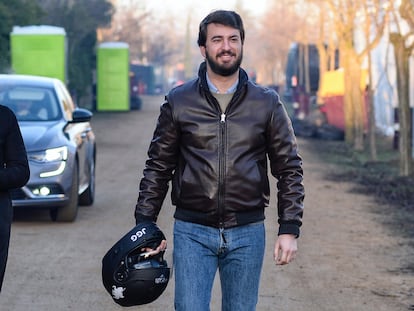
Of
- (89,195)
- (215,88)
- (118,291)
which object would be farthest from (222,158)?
(89,195)

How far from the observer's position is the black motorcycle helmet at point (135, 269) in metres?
4.68

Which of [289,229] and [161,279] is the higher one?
[289,229]

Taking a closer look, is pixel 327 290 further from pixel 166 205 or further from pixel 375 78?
pixel 375 78

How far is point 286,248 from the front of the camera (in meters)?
4.68

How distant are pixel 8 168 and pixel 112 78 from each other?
1509 inches

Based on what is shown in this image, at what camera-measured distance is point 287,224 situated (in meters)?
4.70

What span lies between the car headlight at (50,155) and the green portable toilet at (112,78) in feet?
104

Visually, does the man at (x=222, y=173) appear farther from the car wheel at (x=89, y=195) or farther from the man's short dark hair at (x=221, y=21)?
the car wheel at (x=89, y=195)

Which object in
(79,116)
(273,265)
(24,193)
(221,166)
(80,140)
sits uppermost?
(221,166)

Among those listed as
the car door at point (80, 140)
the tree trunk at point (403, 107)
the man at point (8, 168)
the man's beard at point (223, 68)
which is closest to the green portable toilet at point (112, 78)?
the tree trunk at point (403, 107)

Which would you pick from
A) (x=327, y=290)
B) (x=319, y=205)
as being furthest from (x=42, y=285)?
(x=319, y=205)

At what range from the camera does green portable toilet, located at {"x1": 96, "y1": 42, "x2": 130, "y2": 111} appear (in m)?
43.4

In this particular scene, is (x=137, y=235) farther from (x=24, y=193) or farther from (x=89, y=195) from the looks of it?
(x=89, y=195)

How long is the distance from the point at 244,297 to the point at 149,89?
86404mm
